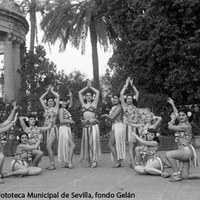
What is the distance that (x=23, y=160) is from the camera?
8.29 metres

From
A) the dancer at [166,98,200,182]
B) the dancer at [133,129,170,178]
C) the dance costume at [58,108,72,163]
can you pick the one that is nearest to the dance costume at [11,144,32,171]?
the dance costume at [58,108,72,163]

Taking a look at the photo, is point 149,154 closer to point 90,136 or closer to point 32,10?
point 90,136

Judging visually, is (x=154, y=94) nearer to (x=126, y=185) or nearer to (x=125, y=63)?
(x=125, y=63)

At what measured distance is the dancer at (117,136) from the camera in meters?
9.34

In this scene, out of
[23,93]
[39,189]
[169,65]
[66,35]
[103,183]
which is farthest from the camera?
[66,35]

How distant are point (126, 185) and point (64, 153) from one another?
2774mm

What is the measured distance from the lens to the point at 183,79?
14094 mm

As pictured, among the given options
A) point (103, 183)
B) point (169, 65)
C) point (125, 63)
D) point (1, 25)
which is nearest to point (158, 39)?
point (169, 65)

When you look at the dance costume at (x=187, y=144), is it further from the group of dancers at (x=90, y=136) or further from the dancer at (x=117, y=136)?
the dancer at (x=117, y=136)

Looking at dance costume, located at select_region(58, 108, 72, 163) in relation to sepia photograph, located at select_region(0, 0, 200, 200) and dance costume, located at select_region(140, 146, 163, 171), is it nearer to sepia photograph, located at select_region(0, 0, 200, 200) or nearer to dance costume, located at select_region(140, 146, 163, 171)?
sepia photograph, located at select_region(0, 0, 200, 200)

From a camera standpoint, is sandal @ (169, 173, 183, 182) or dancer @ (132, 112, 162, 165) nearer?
sandal @ (169, 173, 183, 182)

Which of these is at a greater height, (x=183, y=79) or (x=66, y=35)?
(x=66, y=35)

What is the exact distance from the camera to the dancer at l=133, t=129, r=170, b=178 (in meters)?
7.82

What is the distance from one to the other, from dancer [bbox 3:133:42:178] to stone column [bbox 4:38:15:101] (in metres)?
9.15
